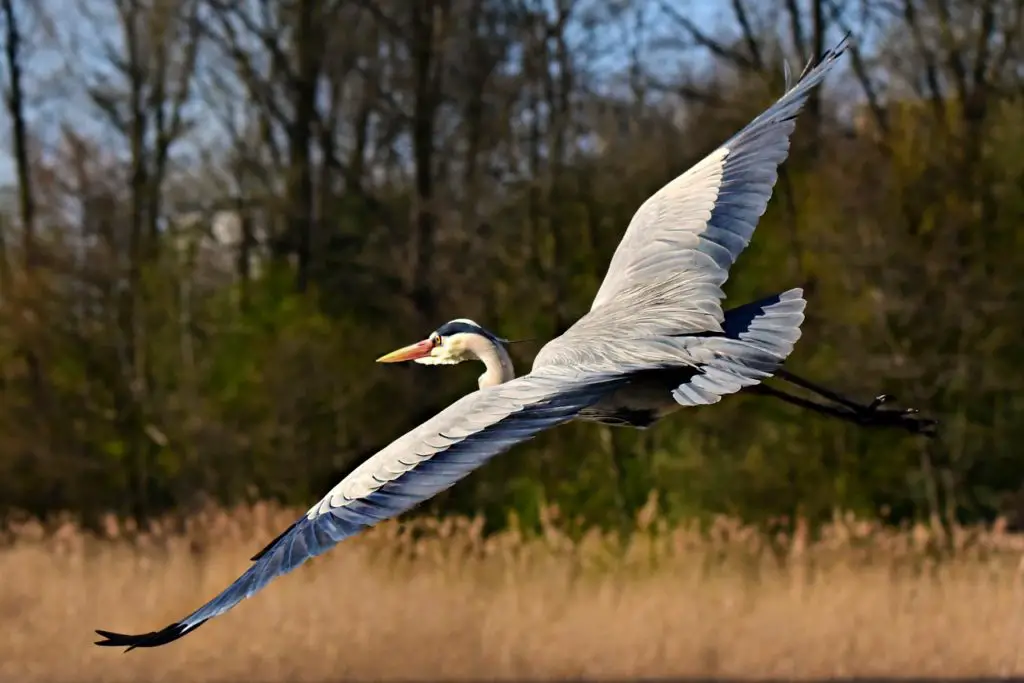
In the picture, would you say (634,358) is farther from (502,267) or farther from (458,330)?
(502,267)

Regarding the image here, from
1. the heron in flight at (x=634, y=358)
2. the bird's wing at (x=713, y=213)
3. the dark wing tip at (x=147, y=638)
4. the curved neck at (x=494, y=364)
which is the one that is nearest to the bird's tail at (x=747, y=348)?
the heron in flight at (x=634, y=358)

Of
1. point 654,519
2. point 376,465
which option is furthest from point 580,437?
point 376,465

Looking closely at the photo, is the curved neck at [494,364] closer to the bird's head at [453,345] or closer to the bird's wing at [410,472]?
the bird's head at [453,345]

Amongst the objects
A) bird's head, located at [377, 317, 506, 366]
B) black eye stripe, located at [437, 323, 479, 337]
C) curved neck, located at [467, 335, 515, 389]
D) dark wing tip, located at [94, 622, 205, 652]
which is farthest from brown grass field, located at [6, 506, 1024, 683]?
dark wing tip, located at [94, 622, 205, 652]

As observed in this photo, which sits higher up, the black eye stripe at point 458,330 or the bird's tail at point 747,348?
the black eye stripe at point 458,330

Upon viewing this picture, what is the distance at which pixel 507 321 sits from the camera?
10.9m

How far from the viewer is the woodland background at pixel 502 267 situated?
977 cm

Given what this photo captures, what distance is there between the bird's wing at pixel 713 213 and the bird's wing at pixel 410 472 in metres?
1.08

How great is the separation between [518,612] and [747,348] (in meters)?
4.52

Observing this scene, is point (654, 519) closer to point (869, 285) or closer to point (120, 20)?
point (869, 285)

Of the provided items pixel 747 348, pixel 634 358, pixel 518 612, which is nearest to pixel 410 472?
pixel 634 358

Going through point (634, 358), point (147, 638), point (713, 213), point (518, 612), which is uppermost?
point (713, 213)

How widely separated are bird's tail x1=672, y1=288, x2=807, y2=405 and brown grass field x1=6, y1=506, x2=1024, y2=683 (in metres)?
4.16

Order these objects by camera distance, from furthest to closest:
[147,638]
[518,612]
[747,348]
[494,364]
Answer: [518,612] < [494,364] < [747,348] < [147,638]
